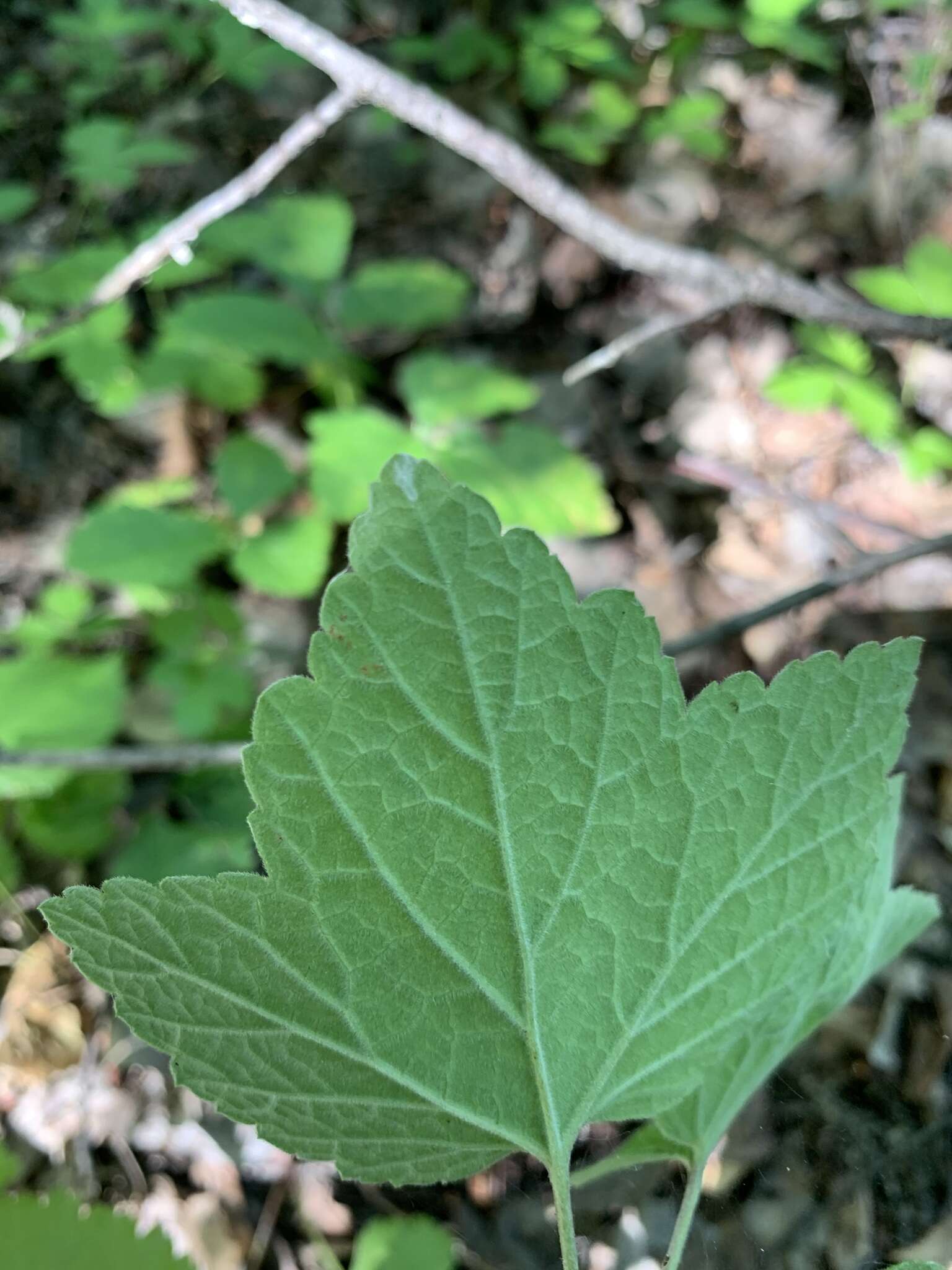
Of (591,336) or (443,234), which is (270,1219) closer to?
(591,336)

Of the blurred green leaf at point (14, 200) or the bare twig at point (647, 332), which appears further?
the blurred green leaf at point (14, 200)

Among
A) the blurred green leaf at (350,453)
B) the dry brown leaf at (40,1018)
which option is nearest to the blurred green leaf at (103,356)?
the blurred green leaf at (350,453)

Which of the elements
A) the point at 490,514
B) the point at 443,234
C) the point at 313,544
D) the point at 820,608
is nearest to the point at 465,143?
the point at 490,514

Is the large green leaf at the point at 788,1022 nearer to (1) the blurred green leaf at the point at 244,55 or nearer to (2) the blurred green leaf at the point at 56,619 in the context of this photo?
(1) the blurred green leaf at the point at 244,55

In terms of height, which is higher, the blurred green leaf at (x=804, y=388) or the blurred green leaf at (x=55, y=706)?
the blurred green leaf at (x=804, y=388)

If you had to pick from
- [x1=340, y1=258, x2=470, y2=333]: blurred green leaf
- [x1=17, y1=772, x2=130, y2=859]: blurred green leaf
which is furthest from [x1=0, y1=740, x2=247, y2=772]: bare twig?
[x1=340, y1=258, x2=470, y2=333]: blurred green leaf

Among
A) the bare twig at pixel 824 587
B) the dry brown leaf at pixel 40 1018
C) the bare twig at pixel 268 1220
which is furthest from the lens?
the dry brown leaf at pixel 40 1018
